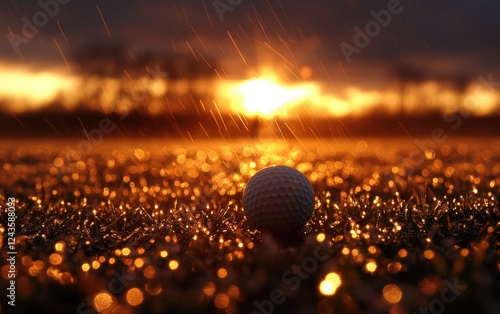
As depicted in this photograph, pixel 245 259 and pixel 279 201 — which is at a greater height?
pixel 279 201

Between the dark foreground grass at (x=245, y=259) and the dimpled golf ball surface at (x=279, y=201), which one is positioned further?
the dimpled golf ball surface at (x=279, y=201)

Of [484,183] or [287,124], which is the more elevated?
[287,124]

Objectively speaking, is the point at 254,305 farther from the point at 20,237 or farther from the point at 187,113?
the point at 187,113

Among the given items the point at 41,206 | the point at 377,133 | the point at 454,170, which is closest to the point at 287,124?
the point at 377,133

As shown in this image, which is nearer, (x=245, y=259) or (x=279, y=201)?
(x=245, y=259)

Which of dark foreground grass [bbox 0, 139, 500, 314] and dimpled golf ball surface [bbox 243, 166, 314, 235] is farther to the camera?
dimpled golf ball surface [bbox 243, 166, 314, 235]

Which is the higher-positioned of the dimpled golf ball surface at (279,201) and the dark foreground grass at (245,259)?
the dimpled golf ball surface at (279,201)

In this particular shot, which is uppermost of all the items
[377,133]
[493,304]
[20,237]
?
[377,133]

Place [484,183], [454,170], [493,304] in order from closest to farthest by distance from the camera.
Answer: [493,304]
[484,183]
[454,170]
